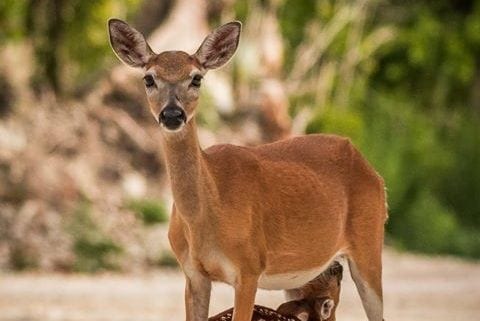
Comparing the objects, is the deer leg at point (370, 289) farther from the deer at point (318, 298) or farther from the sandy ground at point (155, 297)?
the sandy ground at point (155, 297)

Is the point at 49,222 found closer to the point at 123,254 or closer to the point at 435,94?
the point at 123,254

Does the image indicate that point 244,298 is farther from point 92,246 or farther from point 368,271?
point 92,246

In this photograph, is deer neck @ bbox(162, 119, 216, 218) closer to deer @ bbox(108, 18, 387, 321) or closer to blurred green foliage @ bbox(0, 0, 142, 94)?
deer @ bbox(108, 18, 387, 321)

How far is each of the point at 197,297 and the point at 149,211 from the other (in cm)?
1929

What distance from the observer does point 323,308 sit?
6.96 m

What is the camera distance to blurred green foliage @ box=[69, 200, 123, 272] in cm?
2356

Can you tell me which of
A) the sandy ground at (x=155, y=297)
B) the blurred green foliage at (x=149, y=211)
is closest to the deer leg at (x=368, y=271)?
the sandy ground at (x=155, y=297)

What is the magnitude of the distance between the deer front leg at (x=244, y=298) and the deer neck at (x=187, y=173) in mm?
311

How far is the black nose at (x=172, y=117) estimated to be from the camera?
18.3ft

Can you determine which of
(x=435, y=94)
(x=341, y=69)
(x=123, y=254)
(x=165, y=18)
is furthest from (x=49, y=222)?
(x=435, y=94)

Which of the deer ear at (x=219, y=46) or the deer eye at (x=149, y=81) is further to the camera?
the deer ear at (x=219, y=46)

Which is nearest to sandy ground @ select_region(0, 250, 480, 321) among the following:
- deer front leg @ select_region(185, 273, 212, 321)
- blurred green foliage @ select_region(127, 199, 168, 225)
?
blurred green foliage @ select_region(127, 199, 168, 225)

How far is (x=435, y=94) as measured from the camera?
143ft

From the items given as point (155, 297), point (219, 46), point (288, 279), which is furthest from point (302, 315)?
point (155, 297)
